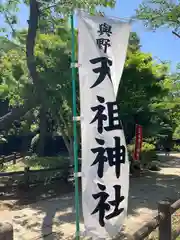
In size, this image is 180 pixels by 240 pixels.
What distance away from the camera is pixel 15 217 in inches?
219

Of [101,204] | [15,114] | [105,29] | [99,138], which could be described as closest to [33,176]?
[15,114]

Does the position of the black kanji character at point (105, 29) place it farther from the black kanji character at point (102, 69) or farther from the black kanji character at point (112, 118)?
the black kanji character at point (112, 118)

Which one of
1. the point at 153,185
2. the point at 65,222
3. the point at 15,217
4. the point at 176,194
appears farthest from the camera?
the point at 153,185

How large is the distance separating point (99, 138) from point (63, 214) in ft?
10.7

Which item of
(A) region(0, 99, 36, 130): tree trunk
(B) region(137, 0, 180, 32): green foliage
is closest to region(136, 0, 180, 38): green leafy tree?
(B) region(137, 0, 180, 32): green foliage

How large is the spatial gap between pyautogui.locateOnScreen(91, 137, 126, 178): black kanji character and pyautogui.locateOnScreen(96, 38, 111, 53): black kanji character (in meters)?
Result: 1.03

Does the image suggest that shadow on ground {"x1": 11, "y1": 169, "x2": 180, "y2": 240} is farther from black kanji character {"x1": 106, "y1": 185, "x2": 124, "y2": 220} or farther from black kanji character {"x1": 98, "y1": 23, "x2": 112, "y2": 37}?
black kanji character {"x1": 98, "y1": 23, "x2": 112, "y2": 37}

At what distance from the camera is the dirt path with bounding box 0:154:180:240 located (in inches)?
184

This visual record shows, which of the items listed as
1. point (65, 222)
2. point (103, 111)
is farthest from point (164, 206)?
point (65, 222)

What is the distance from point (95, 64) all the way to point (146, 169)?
961 centimetres

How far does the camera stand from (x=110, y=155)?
3.07 m

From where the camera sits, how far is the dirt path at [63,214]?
184 inches

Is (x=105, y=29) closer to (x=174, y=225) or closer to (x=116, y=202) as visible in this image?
(x=116, y=202)

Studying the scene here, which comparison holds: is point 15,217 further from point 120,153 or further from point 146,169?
point 146,169
